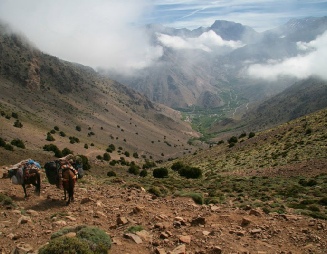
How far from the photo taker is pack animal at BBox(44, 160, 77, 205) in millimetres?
16062

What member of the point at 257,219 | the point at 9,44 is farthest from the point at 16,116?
the point at 257,219

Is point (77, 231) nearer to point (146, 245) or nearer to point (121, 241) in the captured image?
point (121, 241)

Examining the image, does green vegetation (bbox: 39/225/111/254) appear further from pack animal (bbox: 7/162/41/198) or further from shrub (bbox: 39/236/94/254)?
pack animal (bbox: 7/162/41/198)

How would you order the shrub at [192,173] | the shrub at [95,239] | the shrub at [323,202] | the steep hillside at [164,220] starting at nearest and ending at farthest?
the shrub at [95,239], the steep hillside at [164,220], the shrub at [323,202], the shrub at [192,173]

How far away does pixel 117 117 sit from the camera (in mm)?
195000

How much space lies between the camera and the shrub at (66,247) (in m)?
8.85

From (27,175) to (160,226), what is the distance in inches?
353

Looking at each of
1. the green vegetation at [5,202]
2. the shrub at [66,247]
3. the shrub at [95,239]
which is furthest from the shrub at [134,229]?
the green vegetation at [5,202]

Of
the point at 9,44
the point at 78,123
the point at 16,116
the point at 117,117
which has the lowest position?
the point at 16,116

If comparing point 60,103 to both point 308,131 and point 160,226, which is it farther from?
point 160,226

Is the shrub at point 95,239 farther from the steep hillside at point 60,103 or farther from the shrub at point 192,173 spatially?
the steep hillside at point 60,103

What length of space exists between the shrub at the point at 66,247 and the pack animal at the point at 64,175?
6964mm

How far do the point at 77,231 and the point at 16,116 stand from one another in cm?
9212

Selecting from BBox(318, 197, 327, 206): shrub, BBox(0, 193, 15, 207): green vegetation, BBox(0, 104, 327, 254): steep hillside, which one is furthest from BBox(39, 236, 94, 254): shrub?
BBox(318, 197, 327, 206): shrub
